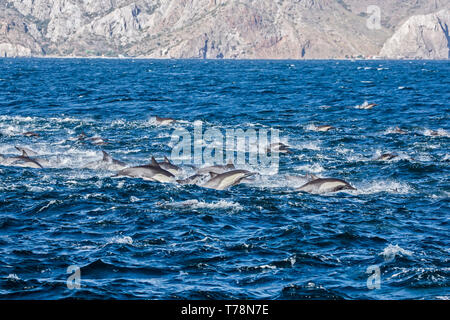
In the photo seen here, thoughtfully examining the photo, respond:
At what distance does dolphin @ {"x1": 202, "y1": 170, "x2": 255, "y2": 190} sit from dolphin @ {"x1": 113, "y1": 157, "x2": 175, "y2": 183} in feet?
6.32

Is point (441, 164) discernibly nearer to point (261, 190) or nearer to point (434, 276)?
point (261, 190)

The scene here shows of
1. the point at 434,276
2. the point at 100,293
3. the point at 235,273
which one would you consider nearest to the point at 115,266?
the point at 100,293

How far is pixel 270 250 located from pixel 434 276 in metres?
4.21

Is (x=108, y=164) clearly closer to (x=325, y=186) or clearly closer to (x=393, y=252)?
(x=325, y=186)

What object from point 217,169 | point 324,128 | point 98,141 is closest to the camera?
point 217,169

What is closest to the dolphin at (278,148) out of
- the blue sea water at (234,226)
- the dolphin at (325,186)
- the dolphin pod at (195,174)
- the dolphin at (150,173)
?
the blue sea water at (234,226)

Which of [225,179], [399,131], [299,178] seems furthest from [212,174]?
[399,131]

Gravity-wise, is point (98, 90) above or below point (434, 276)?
above

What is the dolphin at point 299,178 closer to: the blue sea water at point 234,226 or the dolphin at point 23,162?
the blue sea water at point 234,226

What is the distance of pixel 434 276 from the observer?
14250mm

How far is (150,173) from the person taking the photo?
979 inches

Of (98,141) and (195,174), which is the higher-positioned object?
(98,141)

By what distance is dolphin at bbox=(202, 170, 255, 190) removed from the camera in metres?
23.6

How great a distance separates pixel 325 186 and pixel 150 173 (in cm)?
716
